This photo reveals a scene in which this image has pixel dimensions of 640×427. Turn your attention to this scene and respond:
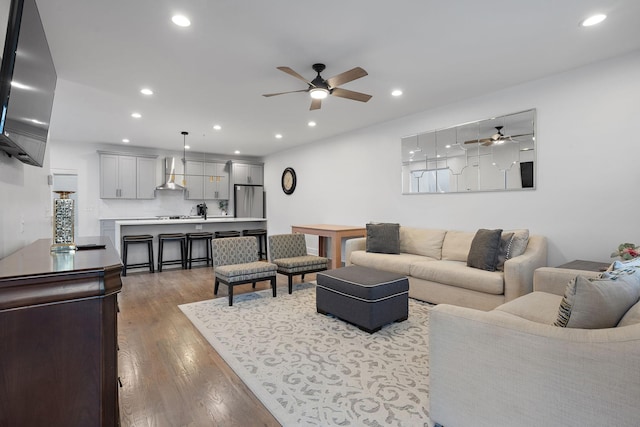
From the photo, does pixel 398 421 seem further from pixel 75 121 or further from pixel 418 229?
pixel 75 121

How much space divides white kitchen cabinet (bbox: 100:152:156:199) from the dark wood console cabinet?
659cm

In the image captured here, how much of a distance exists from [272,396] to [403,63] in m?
3.20

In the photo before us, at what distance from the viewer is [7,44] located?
4.55ft

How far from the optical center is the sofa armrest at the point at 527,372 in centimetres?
120

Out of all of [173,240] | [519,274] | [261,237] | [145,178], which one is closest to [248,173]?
[261,237]

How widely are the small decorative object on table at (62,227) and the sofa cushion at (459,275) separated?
3488 millimetres

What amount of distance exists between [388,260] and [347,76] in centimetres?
249

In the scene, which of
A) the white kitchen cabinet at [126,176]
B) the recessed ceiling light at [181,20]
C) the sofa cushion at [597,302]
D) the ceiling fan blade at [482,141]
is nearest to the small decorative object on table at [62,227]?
the recessed ceiling light at [181,20]

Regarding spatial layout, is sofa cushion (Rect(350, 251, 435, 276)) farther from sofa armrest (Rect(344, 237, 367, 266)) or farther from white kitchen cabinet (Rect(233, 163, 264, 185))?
white kitchen cabinet (Rect(233, 163, 264, 185))

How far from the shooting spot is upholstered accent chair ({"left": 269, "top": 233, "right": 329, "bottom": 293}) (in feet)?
14.6

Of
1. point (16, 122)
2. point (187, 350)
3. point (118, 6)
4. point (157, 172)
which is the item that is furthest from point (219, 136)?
point (16, 122)

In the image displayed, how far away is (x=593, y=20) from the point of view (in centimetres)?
254

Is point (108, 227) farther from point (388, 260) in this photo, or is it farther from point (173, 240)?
point (388, 260)

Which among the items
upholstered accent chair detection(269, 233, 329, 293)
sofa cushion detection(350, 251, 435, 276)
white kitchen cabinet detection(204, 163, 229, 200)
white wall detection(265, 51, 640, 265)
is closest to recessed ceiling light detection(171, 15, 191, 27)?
upholstered accent chair detection(269, 233, 329, 293)
